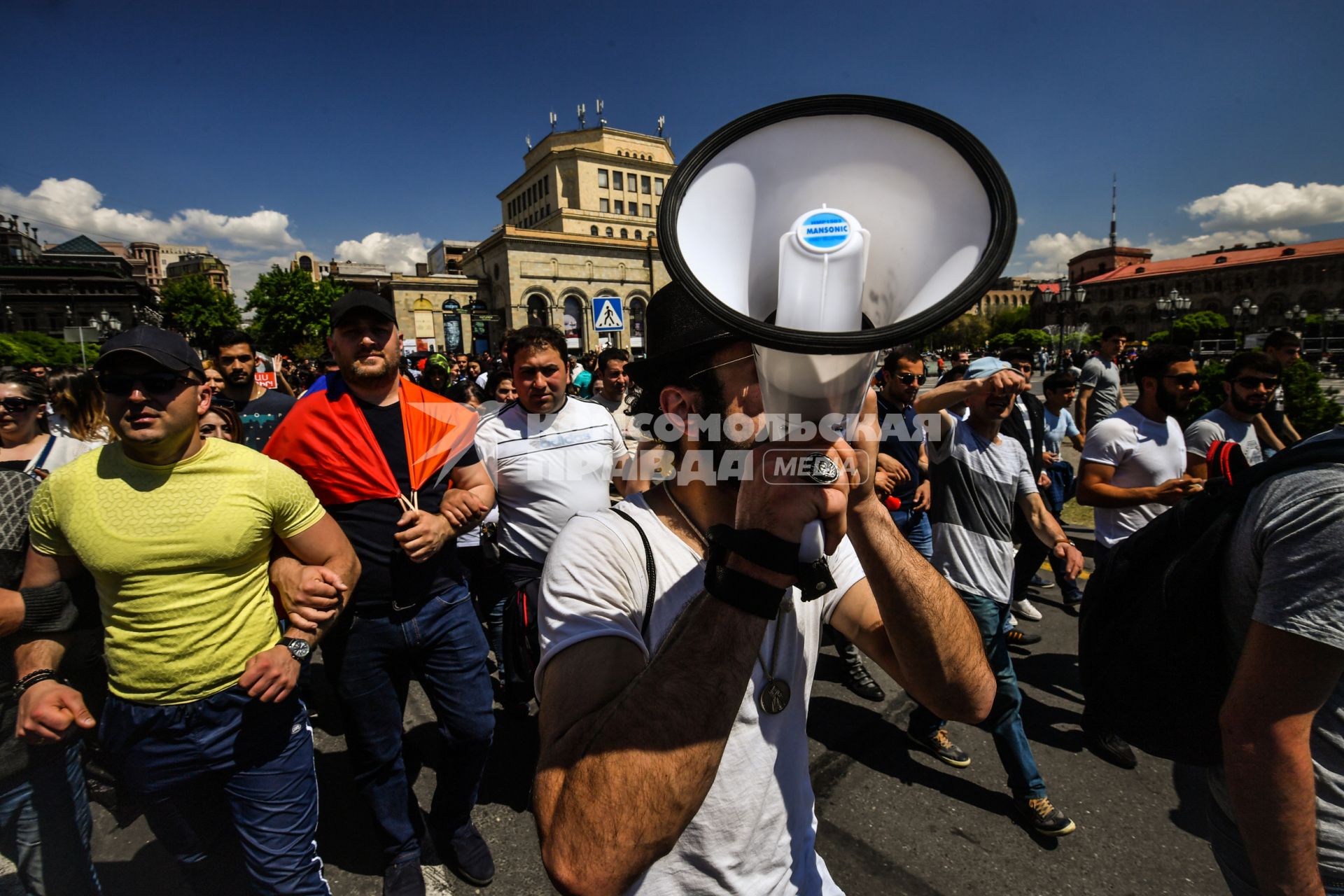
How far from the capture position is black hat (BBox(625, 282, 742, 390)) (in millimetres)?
1176

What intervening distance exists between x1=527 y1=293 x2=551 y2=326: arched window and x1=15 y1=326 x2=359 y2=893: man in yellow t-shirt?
155 ft

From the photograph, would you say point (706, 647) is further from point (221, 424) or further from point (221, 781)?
point (221, 424)

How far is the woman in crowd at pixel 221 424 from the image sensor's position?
2970 mm

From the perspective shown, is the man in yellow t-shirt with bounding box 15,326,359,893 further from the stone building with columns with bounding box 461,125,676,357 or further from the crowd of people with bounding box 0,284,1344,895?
the stone building with columns with bounding box 461,125,676,357

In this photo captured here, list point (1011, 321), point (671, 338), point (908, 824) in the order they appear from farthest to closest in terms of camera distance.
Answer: point (1011, 321) < point (908, 824) < point (671, 338)

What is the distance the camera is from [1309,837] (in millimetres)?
1130

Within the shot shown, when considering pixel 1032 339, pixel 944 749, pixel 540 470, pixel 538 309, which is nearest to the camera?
pixel 944 749

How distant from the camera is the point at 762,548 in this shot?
816 millimetres

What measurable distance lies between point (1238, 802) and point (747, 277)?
139cm

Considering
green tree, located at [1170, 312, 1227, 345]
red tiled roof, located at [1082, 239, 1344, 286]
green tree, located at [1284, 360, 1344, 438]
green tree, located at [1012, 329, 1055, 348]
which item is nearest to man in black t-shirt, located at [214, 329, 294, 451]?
green tree, located at [1284, 360, 1344, 438]

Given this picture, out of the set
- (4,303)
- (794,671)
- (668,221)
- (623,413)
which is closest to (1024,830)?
(794,671)

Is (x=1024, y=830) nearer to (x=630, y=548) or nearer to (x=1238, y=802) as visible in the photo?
(x=1238, y=802)

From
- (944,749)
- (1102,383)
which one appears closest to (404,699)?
(944,749)

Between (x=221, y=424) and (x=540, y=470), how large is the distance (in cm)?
159
